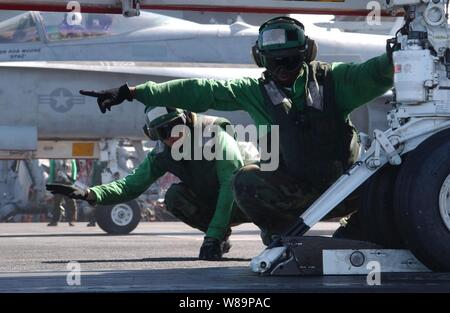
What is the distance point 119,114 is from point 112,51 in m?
0.88

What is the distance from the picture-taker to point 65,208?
923 inches

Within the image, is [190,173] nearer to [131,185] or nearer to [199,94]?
[131,185]

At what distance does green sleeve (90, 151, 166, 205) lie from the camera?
283 inches

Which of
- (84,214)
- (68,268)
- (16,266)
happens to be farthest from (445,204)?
(84,214)

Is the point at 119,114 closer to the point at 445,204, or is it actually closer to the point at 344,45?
the point at 344,45

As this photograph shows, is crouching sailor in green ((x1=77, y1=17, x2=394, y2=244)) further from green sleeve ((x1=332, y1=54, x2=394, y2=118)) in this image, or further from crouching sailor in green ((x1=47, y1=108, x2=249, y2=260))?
crouching sailor in green ((x1=47, y1=108, x2=249, y2=260))

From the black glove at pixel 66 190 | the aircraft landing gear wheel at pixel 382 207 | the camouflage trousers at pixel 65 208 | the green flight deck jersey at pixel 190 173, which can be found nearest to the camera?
the aircraft landing gear wheel at pixel 382 207

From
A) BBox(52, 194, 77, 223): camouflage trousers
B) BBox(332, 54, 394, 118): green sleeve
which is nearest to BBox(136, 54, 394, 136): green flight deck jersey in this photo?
BBox(332, 54, 394, 118): green sleeve

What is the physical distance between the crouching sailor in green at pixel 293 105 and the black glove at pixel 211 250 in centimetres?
80

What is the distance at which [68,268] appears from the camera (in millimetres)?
5812

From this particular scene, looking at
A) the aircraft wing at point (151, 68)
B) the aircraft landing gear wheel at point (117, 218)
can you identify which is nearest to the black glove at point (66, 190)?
the aircraft landing gear wheel at point (117, 218)

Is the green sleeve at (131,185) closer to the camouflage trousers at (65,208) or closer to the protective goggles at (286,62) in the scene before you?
the protective goggles at (286,62)

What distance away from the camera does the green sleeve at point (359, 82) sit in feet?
18.2
